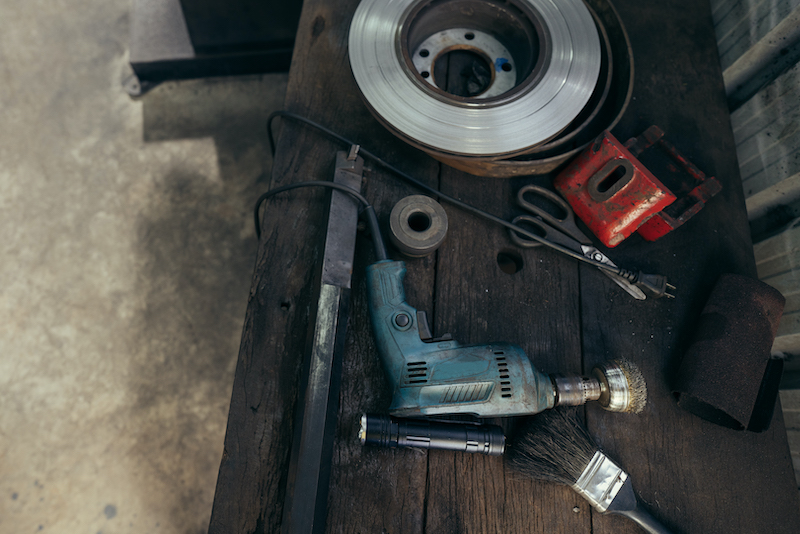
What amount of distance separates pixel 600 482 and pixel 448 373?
0.30 m

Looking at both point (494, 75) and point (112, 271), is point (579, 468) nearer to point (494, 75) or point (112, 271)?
point (494, 75)

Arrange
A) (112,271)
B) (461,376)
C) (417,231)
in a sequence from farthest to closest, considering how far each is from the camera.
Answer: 1. (112,271)
2. (417,231)
3. (461,376)

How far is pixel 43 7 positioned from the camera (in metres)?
1.73

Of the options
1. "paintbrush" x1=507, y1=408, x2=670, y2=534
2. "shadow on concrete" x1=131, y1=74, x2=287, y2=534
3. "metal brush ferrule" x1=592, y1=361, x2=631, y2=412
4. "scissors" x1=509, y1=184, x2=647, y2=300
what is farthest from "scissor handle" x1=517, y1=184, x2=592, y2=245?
"shadow on concrete" x1=131, y1=74, x2=287, y2=534

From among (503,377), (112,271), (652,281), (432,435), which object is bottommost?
(112,271)

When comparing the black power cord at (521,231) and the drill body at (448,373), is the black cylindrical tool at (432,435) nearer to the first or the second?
the drill body at (448,373)

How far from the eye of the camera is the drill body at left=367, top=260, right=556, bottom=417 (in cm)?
69

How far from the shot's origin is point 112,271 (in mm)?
1460

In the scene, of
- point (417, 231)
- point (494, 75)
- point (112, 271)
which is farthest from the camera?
point (112, 271)

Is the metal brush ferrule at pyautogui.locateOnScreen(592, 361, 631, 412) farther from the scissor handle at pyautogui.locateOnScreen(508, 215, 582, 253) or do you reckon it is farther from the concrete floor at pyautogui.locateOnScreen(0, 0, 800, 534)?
the concrete floor at pyautogui.locateOnScreen(0, 0, 800, 534)

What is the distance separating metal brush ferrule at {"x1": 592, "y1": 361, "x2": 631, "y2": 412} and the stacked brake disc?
0.38 metres

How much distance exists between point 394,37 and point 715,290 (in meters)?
0.74

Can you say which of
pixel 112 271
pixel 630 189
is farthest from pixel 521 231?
pixel 112 271

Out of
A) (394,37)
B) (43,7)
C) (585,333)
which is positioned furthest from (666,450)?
(43,7)
